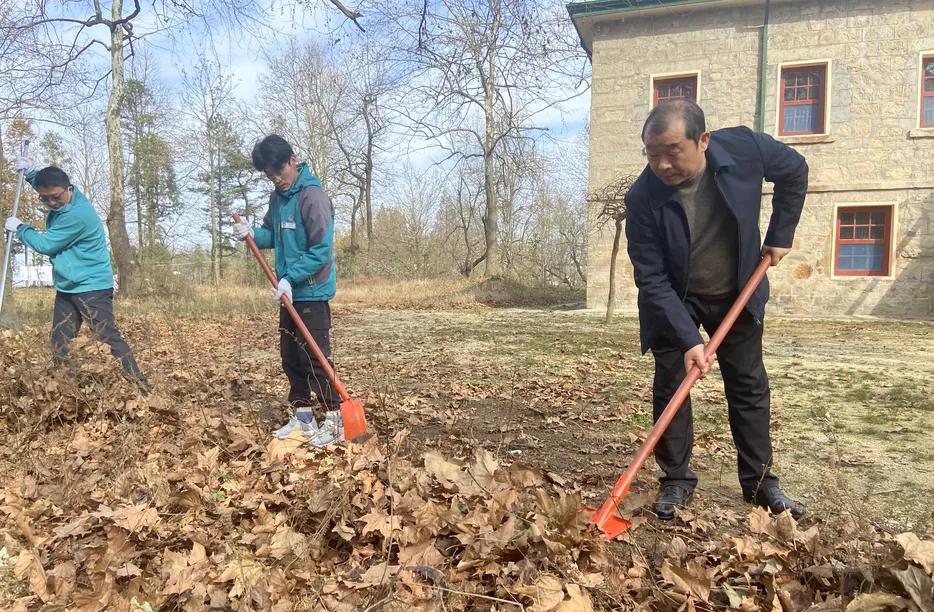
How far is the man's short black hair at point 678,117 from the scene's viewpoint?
239 cm

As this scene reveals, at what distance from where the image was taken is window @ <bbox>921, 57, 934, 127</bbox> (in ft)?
41.4

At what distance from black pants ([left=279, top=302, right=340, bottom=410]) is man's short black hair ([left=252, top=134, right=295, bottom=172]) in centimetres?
86

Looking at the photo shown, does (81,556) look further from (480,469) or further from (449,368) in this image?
(449,368)

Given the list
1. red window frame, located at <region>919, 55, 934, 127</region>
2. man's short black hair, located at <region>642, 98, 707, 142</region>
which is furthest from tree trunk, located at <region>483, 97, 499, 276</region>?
man's short black hair, located at <region>642, 98, 707, 142</region>

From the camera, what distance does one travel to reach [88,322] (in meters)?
4.63

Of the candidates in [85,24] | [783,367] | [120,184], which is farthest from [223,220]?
[783,367]

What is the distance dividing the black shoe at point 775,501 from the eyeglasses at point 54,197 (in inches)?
197

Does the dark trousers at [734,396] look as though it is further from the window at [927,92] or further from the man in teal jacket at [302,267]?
the window at [927,92]

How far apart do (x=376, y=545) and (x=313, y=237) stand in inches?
76.6

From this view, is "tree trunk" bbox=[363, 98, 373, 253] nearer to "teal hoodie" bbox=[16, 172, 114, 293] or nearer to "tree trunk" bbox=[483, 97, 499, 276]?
"tree trunk" bbox=[483, 97, 499, 276]

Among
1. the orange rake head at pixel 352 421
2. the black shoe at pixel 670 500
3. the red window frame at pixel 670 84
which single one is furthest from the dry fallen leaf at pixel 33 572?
the red window frame at pixel 670 84

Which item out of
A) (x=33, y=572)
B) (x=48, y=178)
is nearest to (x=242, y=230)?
(x=48, y=178)

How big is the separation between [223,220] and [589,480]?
36307 millimetres

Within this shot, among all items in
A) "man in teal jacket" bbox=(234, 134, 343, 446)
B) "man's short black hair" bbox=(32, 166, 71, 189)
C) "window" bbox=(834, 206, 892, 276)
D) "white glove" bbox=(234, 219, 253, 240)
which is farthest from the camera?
"window" bbox=(834, 206, 892, 276)
